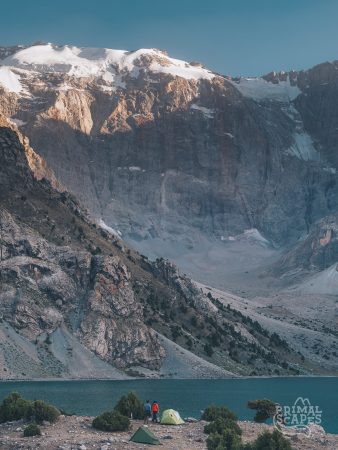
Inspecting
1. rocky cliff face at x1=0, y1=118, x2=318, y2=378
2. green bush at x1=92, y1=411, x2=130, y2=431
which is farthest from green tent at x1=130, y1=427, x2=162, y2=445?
rocky cliff face at x1=0, y1=118, x2=318, y2=378

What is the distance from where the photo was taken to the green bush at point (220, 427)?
210 ft

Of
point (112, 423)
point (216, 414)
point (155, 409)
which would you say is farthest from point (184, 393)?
point (112, 423)

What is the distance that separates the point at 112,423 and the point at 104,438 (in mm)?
3673

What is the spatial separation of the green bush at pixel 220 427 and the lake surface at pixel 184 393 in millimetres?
20506

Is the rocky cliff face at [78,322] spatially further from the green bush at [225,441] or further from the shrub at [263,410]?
the green bush at [225,441]

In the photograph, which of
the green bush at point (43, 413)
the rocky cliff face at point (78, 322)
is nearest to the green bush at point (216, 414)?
the green bush at point (43, 413)

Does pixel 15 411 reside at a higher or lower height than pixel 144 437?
lower

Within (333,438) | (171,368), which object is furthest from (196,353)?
(333,438)

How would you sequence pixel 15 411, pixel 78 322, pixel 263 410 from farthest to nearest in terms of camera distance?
pixel 78 322 < pixel 263 410 < pixel 15 411

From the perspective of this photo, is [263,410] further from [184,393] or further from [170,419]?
[184,393]

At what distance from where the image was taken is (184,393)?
419 ft

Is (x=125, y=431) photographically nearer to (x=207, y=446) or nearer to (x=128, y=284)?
(x=207, y=446)

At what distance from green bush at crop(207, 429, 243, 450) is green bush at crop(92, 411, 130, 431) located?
7540 mm

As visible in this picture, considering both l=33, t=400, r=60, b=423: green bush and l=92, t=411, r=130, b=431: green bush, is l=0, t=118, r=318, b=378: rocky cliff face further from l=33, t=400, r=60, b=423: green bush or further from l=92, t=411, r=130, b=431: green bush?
l=92, t=411, r=130, b=431: green bush
